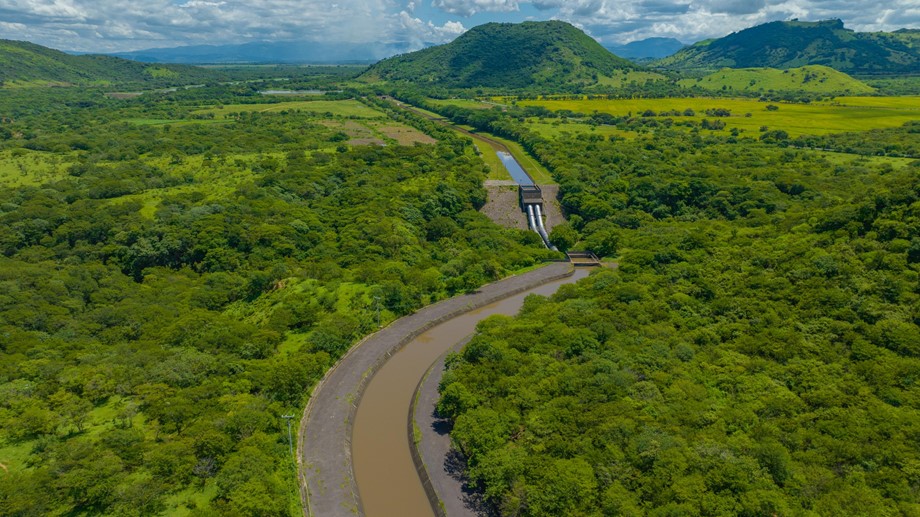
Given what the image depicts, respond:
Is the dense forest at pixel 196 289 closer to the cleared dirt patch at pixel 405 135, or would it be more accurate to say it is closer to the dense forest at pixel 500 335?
the dense forest at pixel 500 335

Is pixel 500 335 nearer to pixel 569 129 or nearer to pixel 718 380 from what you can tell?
pixel 718 380

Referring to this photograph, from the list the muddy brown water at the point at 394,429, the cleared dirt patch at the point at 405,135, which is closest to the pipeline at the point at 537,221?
the muddy brown water at the point at 394,429

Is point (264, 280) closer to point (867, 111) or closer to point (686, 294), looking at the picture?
point (686, 294)

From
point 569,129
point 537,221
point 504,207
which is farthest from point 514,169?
point 537,221

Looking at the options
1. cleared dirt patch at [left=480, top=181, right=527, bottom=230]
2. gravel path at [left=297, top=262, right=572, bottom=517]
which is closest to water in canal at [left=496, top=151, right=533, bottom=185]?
cleared dirt patch at [left=480, top=181, right=527, bottom=230]

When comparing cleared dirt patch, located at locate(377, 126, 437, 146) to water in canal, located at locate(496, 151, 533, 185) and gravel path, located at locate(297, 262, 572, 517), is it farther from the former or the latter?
gravel path, located at locate(297, 262, 572, 517)

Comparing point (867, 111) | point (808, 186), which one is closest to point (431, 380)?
point (808, 186)

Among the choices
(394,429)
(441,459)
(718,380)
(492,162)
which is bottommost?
(394,429)
